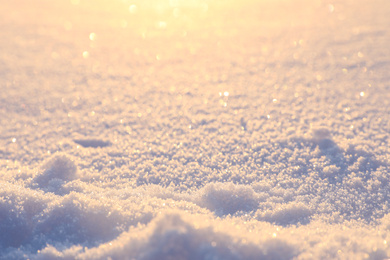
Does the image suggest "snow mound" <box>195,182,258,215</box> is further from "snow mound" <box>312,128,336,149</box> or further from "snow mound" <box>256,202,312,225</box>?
"snow mound" <box>312,128,336,149</box>

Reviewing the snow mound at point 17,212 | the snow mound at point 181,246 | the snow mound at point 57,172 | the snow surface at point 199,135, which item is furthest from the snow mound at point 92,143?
the snow mound at point 181,246

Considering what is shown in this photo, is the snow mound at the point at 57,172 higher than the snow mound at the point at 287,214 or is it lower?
higher

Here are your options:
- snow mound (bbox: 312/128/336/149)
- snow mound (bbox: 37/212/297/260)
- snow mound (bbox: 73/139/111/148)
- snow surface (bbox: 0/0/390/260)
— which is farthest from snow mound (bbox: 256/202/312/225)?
snow mound (bbox: 73/139/111/148)

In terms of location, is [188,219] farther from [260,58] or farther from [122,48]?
[122,48]

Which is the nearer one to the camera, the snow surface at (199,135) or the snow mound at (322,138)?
the snow surface at (199,135)

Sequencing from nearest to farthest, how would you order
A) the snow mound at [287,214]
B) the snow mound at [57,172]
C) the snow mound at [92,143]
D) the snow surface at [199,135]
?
the snow surface at [199,135]
the snow mound at [287,214]
the snow mound at [57,172]
the snow mound at [92,143]

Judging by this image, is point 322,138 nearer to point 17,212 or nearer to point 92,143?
point 92,143

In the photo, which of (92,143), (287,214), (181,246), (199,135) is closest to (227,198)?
(287,214)

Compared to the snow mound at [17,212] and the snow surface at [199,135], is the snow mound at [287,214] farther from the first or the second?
the snow mound at [17,212]
